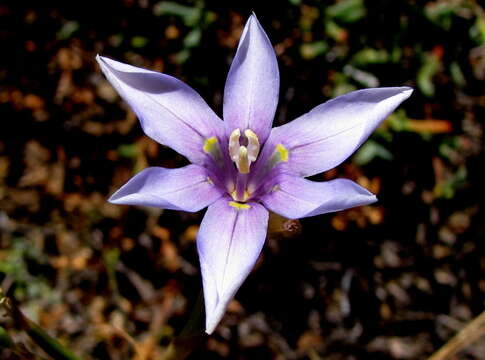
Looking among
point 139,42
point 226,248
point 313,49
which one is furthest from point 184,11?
point 226,248

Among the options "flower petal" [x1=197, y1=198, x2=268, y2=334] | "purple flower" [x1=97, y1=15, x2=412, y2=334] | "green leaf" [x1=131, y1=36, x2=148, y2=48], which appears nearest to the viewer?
"flower petal" [x1=197, y1=198, x2=268, y2=334]

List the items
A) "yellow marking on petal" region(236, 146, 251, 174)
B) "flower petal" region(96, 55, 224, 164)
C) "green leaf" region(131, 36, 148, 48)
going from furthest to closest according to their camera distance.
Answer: "green leaf" region(131, 36, 148, 48), "yellow marking on petal" region(236, 146, 251, 174), "flower petal" region(96, 55, 224, 164)

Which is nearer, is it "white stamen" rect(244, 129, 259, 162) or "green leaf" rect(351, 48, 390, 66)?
"white stamen" rect(244, 129, 259, 162)

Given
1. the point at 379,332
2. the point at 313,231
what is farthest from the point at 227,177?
the point at 379,332

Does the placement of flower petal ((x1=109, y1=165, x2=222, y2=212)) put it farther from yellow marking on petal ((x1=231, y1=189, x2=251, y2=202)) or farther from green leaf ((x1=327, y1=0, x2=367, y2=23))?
green leaf ((x1=327, y1=0, x2=367, y2=23))

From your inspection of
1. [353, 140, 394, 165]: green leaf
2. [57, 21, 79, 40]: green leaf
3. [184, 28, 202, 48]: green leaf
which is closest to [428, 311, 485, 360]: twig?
[353, 140, 394, 165]: green leaf

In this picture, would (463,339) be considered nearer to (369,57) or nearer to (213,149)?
(369,57)

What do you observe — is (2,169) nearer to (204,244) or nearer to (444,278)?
(204,244)

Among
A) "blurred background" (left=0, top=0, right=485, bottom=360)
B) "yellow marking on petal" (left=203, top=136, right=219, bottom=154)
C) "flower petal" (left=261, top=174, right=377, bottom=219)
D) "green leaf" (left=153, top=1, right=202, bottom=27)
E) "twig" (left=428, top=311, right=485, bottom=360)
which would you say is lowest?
"twig" (left=428, top=311, right=485, bottom=360)
